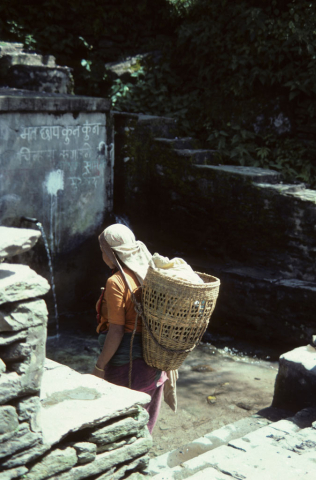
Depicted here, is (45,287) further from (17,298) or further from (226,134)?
(226,134)

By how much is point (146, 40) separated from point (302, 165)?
4645 millimetres

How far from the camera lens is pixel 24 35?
10164 millimetres

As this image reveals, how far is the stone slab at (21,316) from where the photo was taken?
2.16 m

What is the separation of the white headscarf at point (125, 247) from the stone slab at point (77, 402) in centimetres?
68

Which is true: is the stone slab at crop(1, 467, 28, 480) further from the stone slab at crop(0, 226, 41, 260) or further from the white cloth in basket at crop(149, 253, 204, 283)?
the white cloth in basket at crop(149, 253, 204, 283)

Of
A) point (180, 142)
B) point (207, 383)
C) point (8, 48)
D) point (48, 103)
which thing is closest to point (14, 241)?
point (207, 383)

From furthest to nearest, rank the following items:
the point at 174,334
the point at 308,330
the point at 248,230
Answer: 1. the point at 248,230
2. the point at 308,330
3. the point at 174,334

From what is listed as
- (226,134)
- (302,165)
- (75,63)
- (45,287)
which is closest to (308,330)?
(302,165)

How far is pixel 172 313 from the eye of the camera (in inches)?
118

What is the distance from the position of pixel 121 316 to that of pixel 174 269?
414mm

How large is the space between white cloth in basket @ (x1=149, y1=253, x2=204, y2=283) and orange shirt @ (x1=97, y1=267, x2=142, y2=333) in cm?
17

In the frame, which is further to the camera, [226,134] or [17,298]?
[226,134]

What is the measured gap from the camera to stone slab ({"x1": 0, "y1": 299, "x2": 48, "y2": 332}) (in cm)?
216

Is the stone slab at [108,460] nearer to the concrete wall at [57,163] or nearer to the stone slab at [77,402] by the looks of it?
the stone slab at [77,402]
